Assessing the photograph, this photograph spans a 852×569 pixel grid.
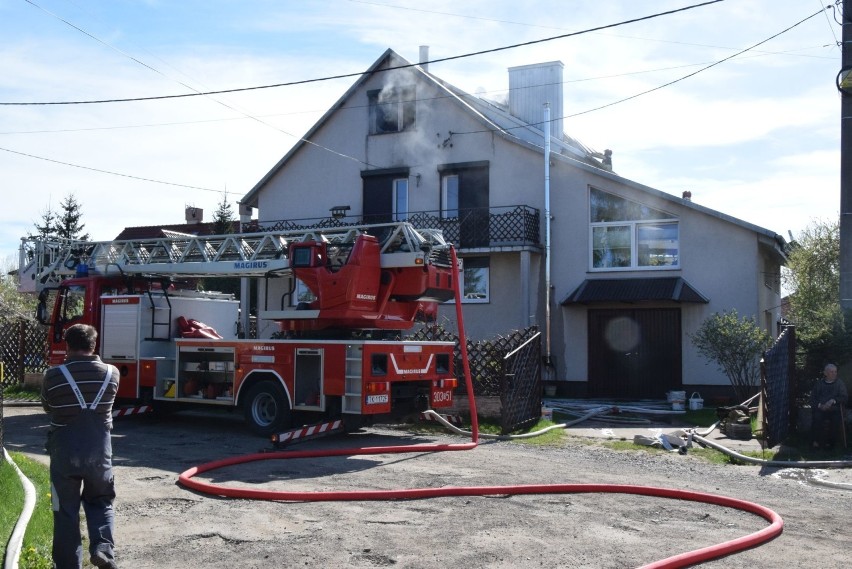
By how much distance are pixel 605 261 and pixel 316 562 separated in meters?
18.1

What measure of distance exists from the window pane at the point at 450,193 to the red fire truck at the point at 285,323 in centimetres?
1069

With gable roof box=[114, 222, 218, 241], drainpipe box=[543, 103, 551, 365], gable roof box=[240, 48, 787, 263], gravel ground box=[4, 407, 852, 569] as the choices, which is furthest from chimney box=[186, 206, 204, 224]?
gravel ground box=[4, 407, 852, 569]

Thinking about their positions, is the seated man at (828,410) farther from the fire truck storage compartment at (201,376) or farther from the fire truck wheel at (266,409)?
the fire truck storage compartment at (201,376)

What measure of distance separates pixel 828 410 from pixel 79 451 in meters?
10.5

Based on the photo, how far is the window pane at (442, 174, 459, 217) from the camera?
84.0ft

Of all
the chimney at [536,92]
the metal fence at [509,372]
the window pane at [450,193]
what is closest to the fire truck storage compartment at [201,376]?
the metal fence at [509,372]

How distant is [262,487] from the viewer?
9070 millimetres

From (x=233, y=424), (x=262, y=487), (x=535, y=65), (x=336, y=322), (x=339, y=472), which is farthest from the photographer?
(x=535, y=65)

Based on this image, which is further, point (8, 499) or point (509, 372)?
point (509, 372)

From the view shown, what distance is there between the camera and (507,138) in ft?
80.5

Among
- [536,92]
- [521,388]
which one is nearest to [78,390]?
[521,388]

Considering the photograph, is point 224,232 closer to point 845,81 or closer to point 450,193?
point 450,193

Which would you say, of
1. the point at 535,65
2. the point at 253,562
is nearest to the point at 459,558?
the point at 253,562

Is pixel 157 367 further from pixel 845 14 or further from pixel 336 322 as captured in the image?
pixel 845 14
